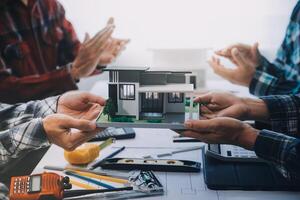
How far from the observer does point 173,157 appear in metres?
1.13

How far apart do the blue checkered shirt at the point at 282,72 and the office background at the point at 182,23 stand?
0.03 metres

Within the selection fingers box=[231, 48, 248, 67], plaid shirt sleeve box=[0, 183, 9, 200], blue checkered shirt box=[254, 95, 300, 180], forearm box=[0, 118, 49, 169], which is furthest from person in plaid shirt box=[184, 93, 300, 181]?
plaid shirt sleeve box=[0, 183, 9, 200]

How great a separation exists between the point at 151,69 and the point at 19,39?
1.18 feet

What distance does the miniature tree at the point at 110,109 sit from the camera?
1.00 m

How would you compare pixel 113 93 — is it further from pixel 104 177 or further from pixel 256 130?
pixel 256 130

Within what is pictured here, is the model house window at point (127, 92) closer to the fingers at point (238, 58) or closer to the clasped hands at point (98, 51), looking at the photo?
the clasped hands at point (98, 51)

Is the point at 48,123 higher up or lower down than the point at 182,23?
lower down

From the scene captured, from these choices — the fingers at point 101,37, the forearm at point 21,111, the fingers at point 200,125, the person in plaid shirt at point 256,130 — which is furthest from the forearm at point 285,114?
the forearm at point 21,111

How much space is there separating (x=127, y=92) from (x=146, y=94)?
44 mm

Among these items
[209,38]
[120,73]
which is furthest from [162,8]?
[120,73]

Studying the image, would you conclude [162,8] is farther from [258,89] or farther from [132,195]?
[132,195]

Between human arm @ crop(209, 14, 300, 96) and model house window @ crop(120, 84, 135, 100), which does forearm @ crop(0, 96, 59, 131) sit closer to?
model house window @ crop(120, 84, 135, 100)

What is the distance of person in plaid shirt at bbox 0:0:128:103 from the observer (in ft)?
3.65

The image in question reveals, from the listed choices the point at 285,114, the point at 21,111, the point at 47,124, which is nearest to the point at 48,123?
the point at 47,124
